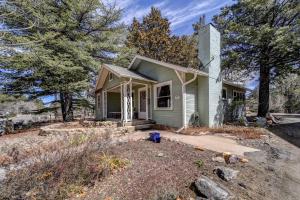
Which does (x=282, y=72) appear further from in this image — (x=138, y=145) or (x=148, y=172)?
(x=148, y=172)

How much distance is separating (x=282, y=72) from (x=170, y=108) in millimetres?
10100

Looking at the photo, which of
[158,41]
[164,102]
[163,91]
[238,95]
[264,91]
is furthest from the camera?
[158,41]

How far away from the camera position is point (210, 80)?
1075 cm

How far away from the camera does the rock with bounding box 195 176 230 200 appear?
3.67 m

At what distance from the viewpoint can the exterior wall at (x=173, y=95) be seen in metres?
10.6

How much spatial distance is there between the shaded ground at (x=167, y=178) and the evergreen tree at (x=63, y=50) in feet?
38.4

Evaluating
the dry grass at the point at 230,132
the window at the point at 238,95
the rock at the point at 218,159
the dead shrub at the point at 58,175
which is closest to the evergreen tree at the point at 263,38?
the window at the point at 238,95

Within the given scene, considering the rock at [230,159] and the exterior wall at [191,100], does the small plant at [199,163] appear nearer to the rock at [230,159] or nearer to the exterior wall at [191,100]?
the rock at [230,159]

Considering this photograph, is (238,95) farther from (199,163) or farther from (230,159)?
(199,163)

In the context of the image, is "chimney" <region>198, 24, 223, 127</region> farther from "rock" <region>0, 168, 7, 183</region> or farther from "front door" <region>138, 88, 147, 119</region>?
"rock" <region>0, 168, 7, 183</region>

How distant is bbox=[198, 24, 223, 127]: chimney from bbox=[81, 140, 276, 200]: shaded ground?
16.8 feet

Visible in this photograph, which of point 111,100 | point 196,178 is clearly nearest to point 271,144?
point 196,178

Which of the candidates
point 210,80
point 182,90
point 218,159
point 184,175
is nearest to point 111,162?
point 184,175

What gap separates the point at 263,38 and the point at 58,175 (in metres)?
13.7
